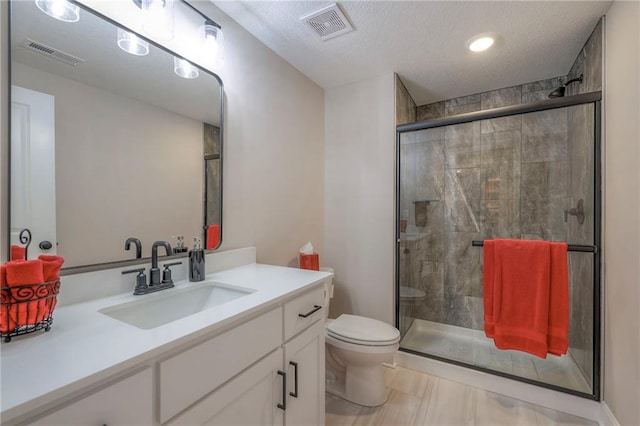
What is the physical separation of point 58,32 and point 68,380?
1.15 meters

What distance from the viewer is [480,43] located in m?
1.85

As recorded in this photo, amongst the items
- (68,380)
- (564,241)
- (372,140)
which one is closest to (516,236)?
(564,241)

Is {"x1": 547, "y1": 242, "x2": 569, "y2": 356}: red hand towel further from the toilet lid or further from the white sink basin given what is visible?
the white sink basin

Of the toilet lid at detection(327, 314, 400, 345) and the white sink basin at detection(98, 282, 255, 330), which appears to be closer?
the white sink basin at detection(98, 282, 255, 330)

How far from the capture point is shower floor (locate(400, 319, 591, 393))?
1.78 metres

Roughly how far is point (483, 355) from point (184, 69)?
105 inches

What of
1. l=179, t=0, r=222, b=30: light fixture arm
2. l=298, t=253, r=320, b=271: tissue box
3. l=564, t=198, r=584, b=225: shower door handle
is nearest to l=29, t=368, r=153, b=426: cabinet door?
l=298, t=253, r=320, b=271: tissue box

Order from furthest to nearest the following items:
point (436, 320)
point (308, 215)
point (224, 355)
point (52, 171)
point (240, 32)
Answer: point (436, 320) → point (308, 215) → point (240, 32) → point (52, 171) → point (224, 355)

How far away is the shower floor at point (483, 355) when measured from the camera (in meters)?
1.78

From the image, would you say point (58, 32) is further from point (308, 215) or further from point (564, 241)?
point (564, 241)

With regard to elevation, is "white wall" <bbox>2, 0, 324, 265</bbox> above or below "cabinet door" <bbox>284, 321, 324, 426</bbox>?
above

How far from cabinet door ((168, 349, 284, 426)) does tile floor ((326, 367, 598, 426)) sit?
78 centimetres

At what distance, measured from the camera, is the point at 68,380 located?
519 mm

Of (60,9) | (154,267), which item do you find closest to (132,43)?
(60,9)
